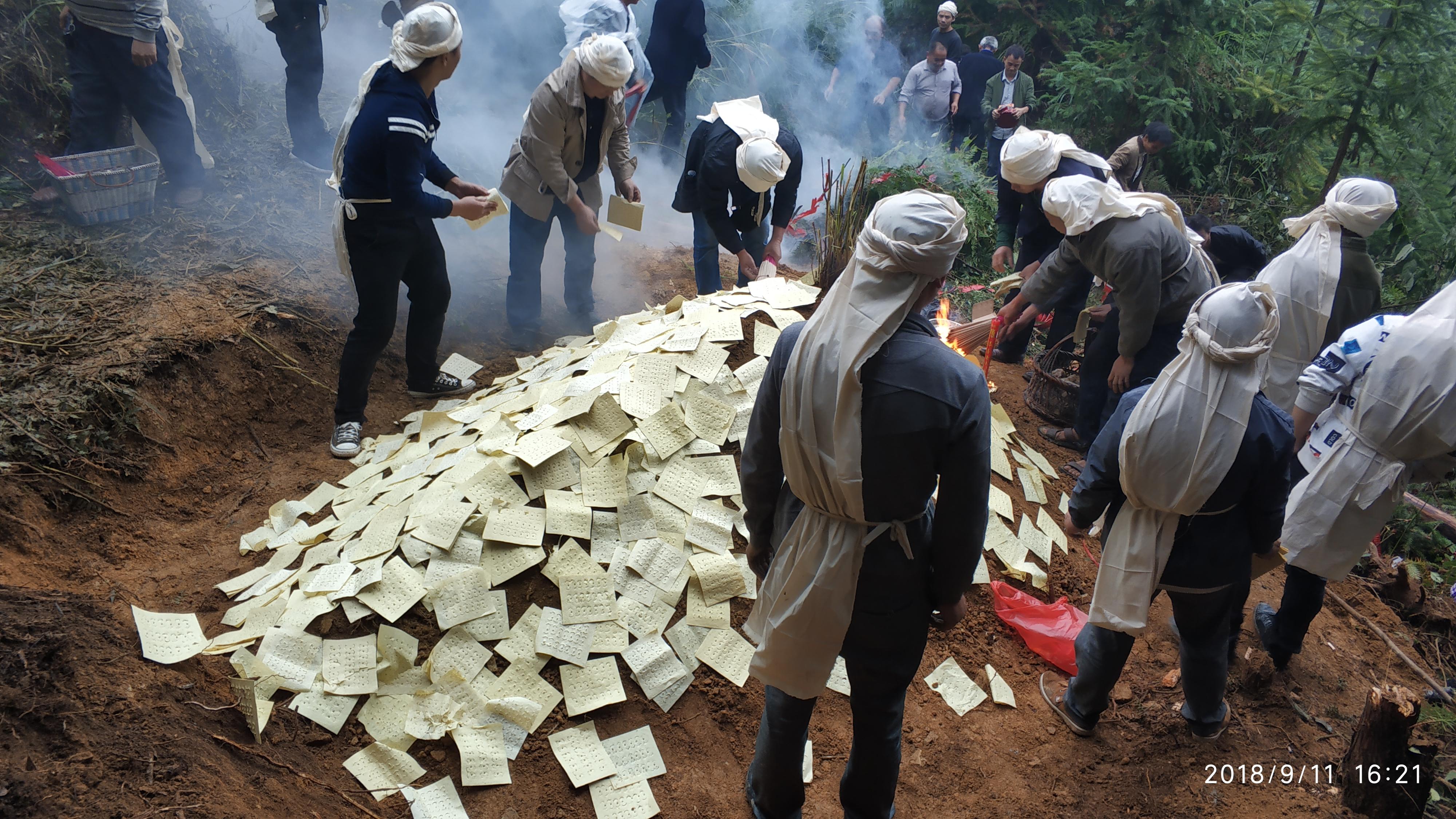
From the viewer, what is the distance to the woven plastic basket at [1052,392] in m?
5.20

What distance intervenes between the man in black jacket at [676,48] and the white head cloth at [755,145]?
2909mm

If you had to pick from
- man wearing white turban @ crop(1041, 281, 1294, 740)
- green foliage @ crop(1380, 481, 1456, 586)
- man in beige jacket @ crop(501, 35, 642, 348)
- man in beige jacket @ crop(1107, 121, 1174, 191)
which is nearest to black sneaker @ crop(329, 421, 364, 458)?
man in beige jacket @ crop(501, 35, 642, 348)

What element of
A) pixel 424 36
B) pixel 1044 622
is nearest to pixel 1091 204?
pixel 1044 622

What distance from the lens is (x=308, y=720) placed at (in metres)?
2.69

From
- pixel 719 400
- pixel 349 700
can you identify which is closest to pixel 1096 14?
pixel 719 400

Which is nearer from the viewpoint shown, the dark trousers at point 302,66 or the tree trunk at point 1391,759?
the tree trunk at point 1391,759

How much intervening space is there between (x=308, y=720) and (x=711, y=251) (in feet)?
12.2

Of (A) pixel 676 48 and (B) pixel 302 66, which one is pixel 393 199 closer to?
(B) pixel 302 66

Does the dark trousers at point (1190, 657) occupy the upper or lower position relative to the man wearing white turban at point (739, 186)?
lower

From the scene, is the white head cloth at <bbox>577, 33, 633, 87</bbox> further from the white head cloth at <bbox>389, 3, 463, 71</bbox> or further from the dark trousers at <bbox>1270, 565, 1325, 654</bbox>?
the dark trousers at <bbox>1270, 565, 1325, 654</bbox>

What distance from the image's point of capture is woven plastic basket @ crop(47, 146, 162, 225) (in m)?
4.73
